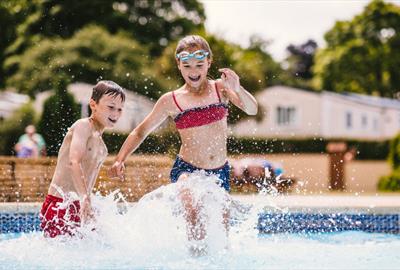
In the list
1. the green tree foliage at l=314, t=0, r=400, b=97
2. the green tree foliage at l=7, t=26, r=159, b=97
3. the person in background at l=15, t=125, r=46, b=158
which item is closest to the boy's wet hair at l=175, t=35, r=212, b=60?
the person in background at l=15, t=125, r=46, b=158

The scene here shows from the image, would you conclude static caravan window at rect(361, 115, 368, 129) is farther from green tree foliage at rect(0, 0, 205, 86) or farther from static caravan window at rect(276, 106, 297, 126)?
green tree foliage at rect(0, 0, 205, 86)

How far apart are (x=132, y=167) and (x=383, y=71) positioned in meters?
40.8

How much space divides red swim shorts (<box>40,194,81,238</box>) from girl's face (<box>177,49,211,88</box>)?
1146 millimetres

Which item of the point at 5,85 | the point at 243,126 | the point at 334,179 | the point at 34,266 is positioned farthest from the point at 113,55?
the point at 34,266

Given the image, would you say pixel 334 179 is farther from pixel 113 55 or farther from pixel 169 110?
pixel 113 55

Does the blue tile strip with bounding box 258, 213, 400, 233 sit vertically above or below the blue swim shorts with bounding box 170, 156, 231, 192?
below

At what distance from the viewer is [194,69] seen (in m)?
4.65

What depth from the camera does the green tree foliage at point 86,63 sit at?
1225 inches

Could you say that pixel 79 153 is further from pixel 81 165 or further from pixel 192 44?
pixel 192 44

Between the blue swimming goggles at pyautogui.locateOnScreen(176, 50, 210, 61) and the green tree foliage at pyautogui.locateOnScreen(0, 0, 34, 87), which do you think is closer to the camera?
the blue swimming goggles at pyautogui.locateOnScreen(176, 50, 210, 61)

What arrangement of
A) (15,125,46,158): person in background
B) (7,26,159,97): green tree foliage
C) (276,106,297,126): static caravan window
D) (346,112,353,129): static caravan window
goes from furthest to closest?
(346,112,353,129): static caravan window → (276,106,297,126): static caravan window → (7,26,159,97): green tree foliage → (15,125,46,158): person in background

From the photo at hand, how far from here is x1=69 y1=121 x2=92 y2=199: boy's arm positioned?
4242 mm

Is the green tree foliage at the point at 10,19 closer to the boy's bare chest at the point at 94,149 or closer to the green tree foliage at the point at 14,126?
the green tree foliage at the point at 14,126

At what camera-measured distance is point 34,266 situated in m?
4.12
